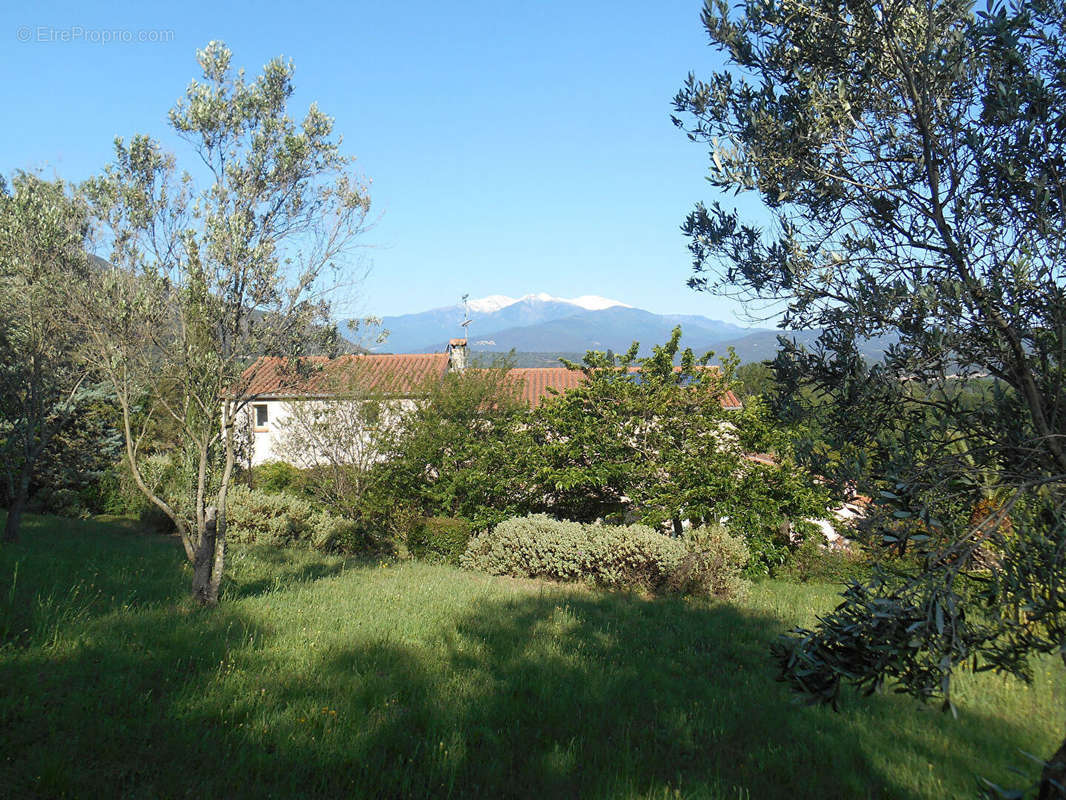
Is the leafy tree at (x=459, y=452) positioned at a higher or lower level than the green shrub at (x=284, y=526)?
higher

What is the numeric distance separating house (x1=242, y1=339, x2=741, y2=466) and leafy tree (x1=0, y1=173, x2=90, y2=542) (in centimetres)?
288

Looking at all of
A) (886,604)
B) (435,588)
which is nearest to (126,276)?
(435,588)

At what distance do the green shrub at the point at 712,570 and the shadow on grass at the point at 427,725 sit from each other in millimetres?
4523

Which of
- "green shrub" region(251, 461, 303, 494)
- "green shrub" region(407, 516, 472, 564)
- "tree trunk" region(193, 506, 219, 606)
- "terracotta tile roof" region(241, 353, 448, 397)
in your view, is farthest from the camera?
"green shrub" region(251, 461, 303, 494)

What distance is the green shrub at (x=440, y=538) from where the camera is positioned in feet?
51.2

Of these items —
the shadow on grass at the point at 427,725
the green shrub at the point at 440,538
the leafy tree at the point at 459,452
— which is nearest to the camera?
the shadow on grass at the point at 427,725

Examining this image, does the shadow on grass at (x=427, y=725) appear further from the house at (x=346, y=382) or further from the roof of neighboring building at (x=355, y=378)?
the house at (x=346, y=382)

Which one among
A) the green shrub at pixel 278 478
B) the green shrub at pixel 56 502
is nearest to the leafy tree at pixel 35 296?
the green shrub at pixel 56 502

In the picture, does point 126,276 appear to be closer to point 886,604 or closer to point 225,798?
point 225,798

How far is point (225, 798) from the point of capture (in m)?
4.07

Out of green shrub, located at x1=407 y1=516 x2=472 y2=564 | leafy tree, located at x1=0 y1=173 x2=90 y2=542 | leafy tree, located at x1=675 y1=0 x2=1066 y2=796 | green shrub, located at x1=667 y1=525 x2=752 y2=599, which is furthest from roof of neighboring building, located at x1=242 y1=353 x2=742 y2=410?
leafy tree, located at x1=675 y1=0 x2=1066 y2=796

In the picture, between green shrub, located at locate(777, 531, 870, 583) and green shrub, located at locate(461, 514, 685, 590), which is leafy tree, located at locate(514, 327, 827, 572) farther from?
green shrub, located at locate(461, 514, 685, 590)

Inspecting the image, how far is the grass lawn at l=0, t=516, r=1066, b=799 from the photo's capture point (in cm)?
446

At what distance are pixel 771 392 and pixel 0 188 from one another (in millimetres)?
15717
